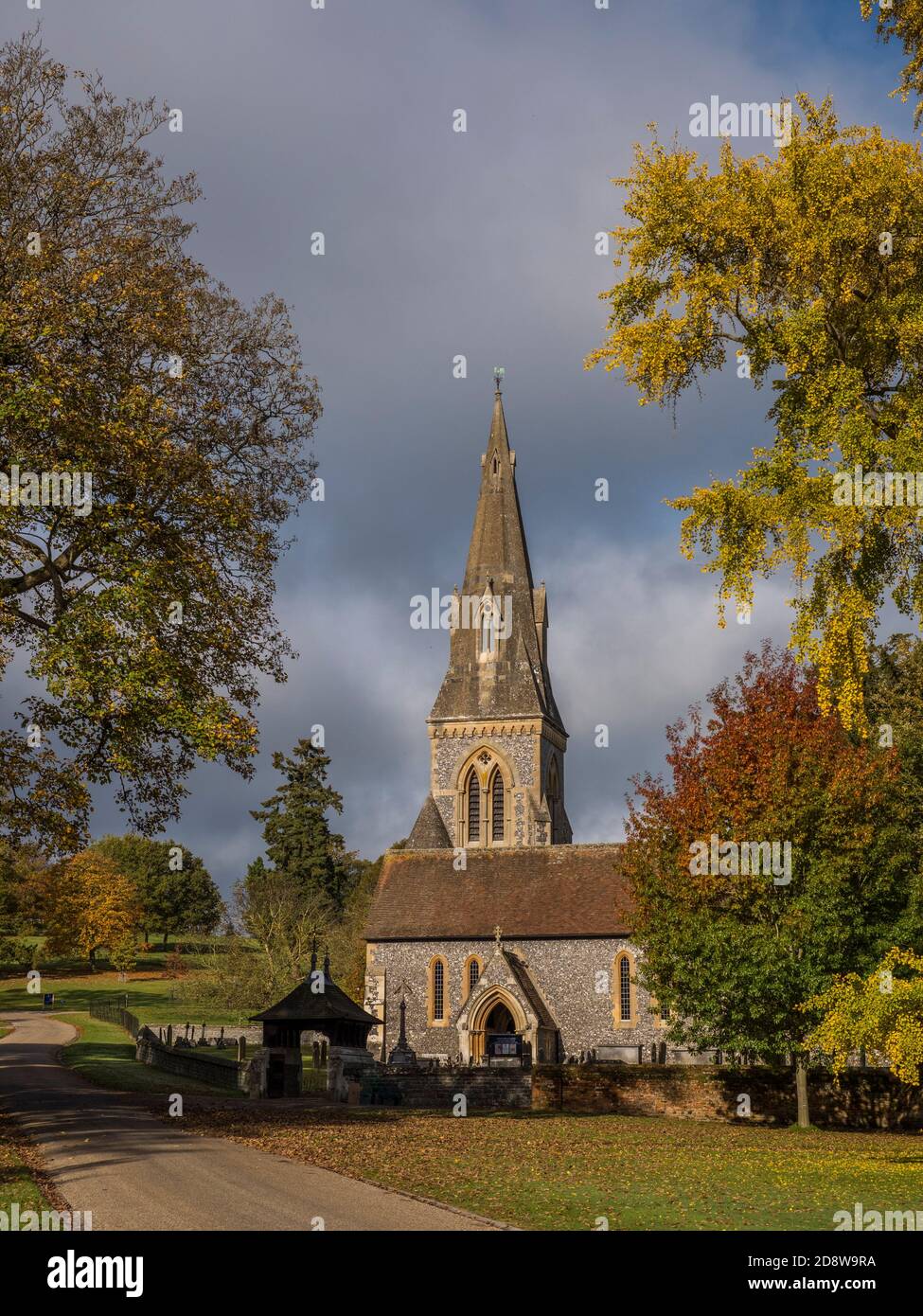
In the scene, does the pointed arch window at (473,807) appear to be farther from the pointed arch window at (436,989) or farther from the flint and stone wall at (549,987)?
the pointed arch window at (436,989)

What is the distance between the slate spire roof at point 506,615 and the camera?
69.2 meters

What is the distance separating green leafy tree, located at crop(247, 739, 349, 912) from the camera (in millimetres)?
91500

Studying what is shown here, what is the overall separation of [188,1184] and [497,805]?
173 feet

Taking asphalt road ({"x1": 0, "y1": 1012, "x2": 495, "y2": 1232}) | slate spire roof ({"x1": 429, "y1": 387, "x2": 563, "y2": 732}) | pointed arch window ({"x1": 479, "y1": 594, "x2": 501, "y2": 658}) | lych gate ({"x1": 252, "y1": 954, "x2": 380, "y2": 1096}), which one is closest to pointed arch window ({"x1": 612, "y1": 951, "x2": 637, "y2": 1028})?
lych gate ({"x1": 252, "y1": 954, "x2": 380, "y2": 1096})

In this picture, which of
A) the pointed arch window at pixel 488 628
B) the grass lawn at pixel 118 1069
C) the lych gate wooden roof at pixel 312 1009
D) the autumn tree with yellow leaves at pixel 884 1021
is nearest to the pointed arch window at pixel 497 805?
the pointed arch window at pixel 488 628

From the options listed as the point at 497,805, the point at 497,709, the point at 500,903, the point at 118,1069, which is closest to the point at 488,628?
the point at 497,709

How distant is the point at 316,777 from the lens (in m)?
95.9

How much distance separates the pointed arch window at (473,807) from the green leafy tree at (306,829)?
2419 centimetres

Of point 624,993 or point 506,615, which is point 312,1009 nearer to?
point 624,993

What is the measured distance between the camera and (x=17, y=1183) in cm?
1482

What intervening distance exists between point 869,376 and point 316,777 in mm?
78081
